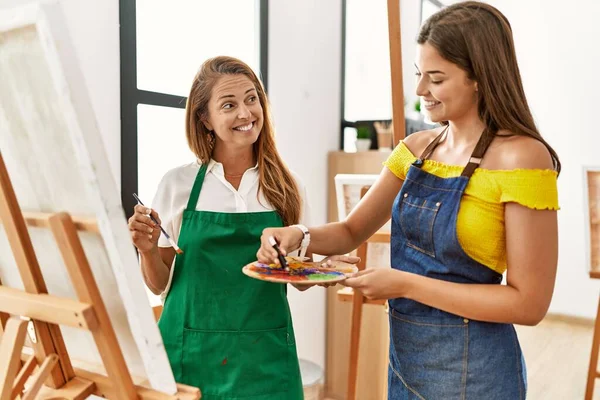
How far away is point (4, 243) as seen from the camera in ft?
3.49

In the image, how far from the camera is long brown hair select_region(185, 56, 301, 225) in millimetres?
1467

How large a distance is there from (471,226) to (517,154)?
0.55 ft

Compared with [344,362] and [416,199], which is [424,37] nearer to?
[416,199]

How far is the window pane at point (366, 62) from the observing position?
3949 mm

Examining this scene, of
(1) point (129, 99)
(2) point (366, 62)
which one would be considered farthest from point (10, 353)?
(2) point (366, 62)

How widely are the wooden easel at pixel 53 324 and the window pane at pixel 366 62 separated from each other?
10.5ft

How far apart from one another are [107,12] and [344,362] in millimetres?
2637

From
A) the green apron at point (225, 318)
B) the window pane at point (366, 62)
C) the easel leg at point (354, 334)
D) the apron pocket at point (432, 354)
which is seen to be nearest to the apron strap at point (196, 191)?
the green apron at point (225, 318)

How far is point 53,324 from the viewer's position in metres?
1.01

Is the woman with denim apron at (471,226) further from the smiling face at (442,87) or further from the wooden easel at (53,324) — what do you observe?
the wooden easel at (53,324)

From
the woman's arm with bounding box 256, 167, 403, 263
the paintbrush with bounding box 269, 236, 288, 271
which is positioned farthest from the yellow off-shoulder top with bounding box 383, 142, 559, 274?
the paintbrush with bounding box 269, 236, 288, 271

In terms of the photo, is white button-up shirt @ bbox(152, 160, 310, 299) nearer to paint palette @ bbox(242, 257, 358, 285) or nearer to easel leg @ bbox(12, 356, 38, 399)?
paint palette @ bbox(242, 257, 358, 285)

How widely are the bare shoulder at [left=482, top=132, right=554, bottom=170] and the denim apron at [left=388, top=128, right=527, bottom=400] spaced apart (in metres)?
0.02

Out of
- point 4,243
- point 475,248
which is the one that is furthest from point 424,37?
point 4,243
